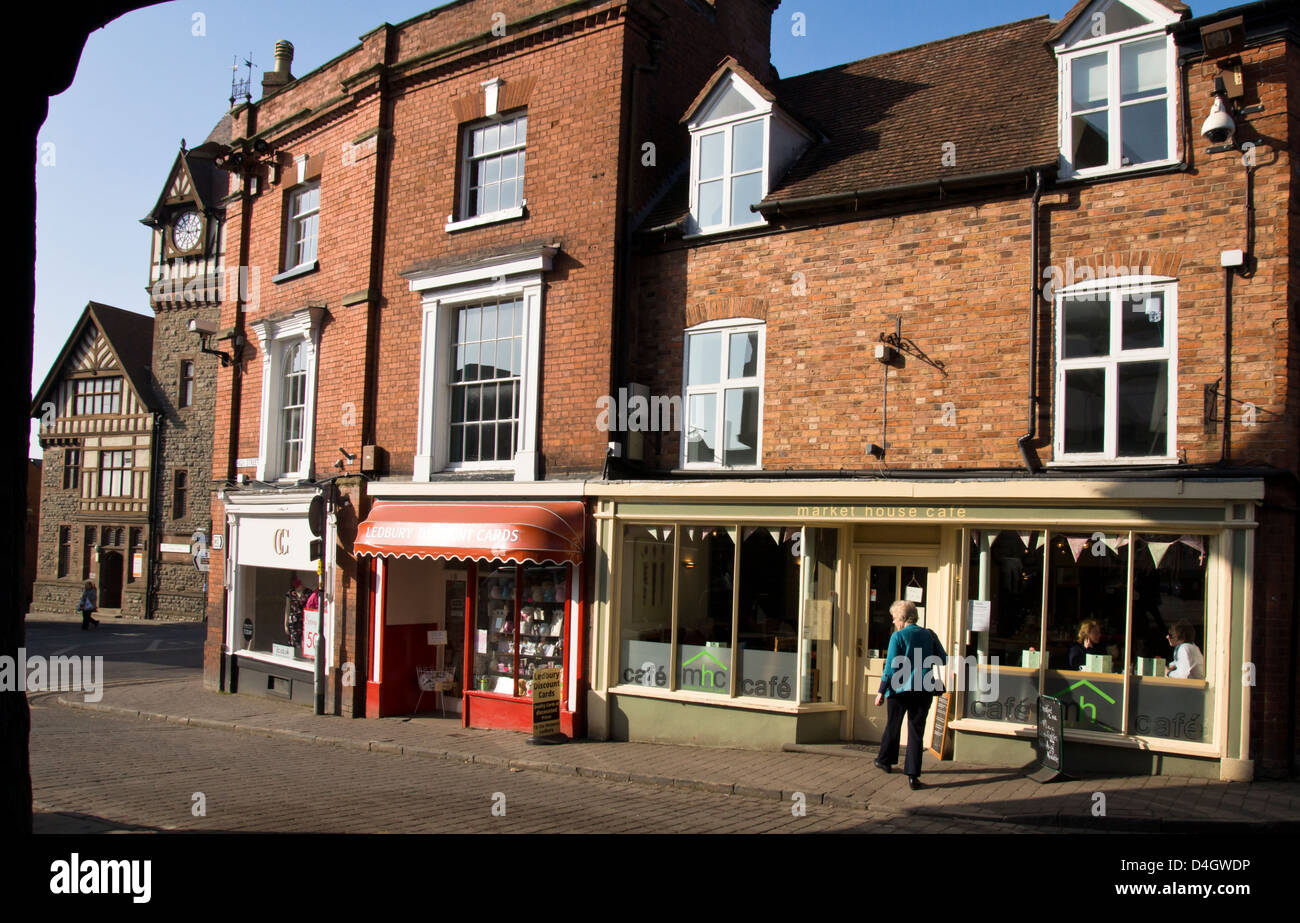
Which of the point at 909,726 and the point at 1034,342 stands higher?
the point at 1034,342

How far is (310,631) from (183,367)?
85.9ft

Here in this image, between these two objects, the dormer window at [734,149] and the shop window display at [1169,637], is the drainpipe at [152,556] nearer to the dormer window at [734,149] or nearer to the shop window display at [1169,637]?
the dormer window at [734,149]

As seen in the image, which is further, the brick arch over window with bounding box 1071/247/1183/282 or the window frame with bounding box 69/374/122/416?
the window frame with bounding box 69/374/122/416

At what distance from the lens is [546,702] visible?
1246cm

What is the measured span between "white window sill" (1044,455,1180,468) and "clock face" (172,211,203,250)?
37355mm

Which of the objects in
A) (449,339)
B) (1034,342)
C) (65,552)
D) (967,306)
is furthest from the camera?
(65,552)

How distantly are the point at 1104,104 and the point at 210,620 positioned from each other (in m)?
17.2

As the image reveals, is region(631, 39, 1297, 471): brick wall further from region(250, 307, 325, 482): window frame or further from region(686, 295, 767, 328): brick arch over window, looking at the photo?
region(250, 307, 325, 482): window frame

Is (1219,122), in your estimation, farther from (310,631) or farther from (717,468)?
(310,631)

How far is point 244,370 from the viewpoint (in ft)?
61.8

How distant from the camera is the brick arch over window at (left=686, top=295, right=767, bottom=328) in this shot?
1223 cm

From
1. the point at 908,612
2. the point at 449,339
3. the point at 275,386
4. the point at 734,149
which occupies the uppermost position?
the point at 734,149

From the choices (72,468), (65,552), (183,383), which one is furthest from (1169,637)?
(65,552)

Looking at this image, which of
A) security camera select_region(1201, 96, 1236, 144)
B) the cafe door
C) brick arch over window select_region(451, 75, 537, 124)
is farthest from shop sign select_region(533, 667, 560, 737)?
security camera select_region(1201, 96, 1236, 144)
